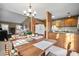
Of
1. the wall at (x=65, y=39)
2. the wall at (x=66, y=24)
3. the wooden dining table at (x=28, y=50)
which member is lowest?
the wooden dining table at (x=28, y=50)

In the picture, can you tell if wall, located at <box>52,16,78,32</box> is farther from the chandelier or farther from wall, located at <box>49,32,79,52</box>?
the chandelier

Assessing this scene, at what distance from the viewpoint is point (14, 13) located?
224 centimetres

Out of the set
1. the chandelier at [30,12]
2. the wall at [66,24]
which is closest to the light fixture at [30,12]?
the chandelier at [30,12]

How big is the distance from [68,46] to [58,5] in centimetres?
66

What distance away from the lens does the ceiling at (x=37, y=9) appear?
2229 mm

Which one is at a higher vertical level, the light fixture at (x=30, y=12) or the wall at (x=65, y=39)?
the light fixture at (x=30, y=12)

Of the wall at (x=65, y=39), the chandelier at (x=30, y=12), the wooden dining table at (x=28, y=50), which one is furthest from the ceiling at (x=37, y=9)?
the wooden dining table at (x=28, y=50)

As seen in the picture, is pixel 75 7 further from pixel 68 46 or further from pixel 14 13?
pixel 14 13

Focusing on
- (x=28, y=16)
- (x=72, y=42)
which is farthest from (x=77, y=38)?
(x=28, y=16)

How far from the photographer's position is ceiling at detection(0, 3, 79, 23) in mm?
2229

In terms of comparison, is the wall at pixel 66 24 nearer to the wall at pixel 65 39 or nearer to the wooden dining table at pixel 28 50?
the wall at pixel 65 39

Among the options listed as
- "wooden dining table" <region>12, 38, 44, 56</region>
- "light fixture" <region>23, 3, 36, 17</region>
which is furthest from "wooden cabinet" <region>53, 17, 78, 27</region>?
"wooden dining table" <region>12, 38, 44, 56</region>

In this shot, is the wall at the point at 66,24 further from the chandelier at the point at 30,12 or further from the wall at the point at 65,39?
the chandelier at the point at 30,12

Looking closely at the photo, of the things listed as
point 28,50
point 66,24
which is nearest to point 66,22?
point 66,24
